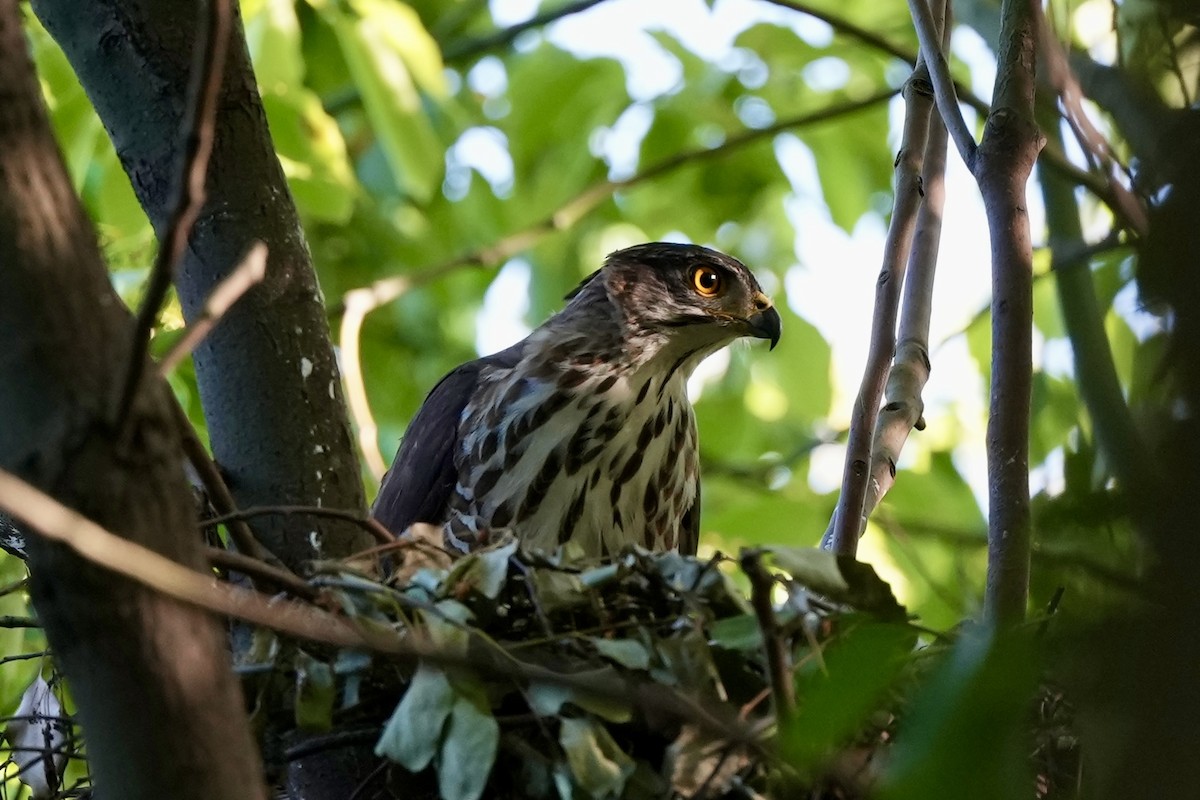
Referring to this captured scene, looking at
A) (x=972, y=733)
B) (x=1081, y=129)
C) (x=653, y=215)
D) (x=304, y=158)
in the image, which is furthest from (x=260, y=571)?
(x=653, y=215)

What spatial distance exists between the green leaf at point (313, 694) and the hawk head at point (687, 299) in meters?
2.04

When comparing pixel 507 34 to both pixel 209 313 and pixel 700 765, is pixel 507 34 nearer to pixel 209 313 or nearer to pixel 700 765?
pixel 700 765

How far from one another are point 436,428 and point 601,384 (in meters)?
0.45

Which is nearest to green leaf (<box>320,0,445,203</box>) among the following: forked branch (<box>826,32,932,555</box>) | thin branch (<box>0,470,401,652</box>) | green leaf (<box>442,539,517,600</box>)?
forked branch (<box>826,32,932,555</box>)

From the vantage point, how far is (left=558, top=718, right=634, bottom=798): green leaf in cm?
200

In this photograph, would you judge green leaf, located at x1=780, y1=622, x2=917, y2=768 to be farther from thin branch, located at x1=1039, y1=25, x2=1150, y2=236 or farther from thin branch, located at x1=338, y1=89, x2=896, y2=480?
thin branch, located at x1=338, y1=89, x2=896, y2=480

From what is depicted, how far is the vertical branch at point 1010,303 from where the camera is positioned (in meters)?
2.18

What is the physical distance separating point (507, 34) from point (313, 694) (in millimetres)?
3672

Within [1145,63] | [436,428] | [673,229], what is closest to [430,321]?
[673,229]

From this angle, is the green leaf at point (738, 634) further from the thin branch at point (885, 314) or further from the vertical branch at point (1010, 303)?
the thin branch at point (885, 314)

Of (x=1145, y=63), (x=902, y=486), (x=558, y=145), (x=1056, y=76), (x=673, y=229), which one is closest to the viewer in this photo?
(x=1145, y=63)

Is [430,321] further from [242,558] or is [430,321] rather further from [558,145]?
[242,558]

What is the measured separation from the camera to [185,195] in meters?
1.50

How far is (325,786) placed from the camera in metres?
2.55
